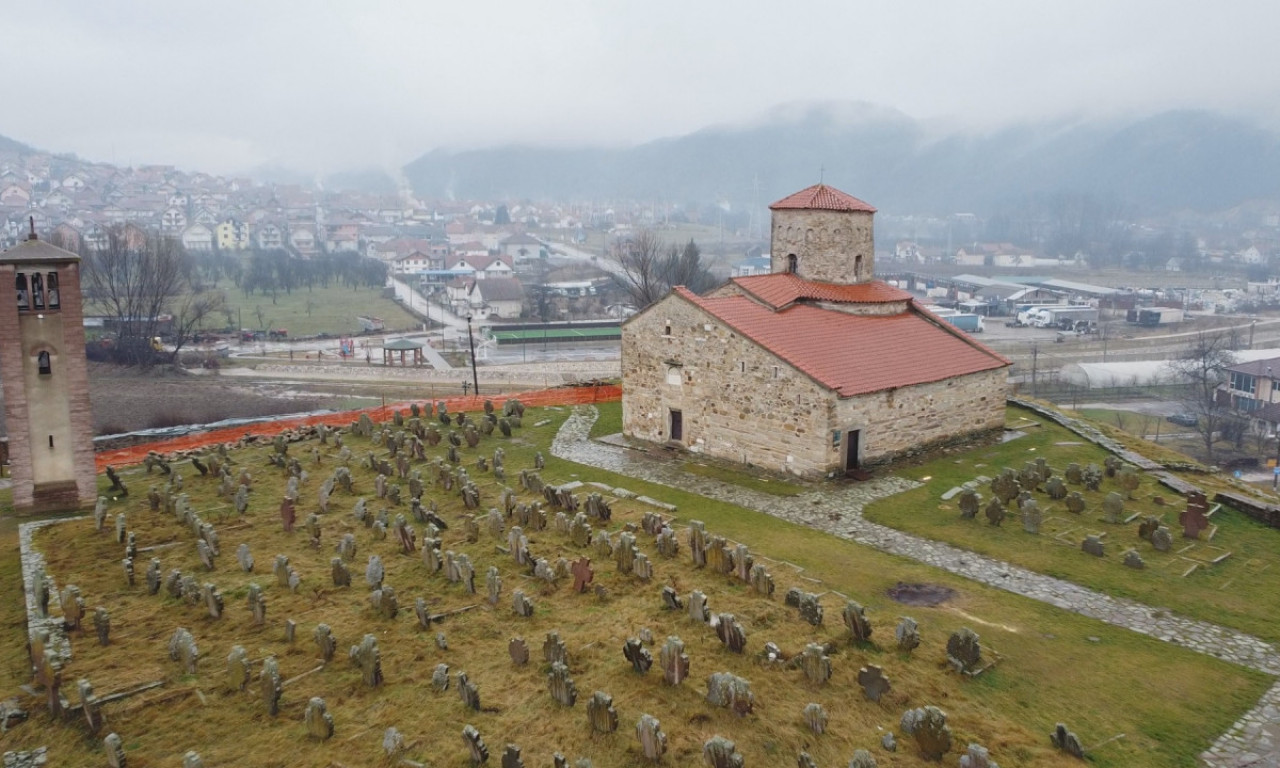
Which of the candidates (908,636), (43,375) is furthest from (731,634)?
(43,375)

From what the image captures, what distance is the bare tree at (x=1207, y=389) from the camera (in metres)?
46.4

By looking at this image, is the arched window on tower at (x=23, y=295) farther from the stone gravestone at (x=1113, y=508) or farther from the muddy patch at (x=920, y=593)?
the stone gravestone at (x=1113, y=508)

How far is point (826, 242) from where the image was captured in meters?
29.2

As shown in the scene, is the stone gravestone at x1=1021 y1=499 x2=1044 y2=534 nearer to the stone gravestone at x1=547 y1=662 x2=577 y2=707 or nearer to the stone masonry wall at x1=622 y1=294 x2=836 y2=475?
the stone masonry wall at x1=622 y1=294 x2=836 y2=475

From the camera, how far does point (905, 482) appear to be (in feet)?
74.9

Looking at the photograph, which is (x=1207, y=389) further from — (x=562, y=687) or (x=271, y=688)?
(x=271, y=688)

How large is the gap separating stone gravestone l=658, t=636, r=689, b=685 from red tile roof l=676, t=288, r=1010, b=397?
37.4 ft

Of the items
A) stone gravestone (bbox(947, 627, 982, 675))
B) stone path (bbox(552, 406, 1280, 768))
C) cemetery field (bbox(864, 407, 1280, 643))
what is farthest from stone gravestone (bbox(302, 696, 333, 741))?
cemetery field (bbox(864, 407, 1280, 643))

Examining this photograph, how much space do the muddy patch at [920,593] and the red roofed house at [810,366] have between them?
6368mm

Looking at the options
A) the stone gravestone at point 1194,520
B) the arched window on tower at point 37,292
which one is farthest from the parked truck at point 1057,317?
the arched window on tower at point 37,292

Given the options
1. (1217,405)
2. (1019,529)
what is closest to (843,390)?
(1019,529)

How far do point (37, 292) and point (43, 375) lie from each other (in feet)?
6.17

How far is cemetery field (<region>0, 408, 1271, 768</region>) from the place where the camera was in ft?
37.1

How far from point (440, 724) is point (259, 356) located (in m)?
53.7
